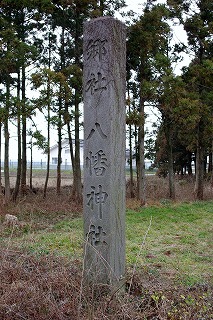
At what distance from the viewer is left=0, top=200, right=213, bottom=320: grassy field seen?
3643mm

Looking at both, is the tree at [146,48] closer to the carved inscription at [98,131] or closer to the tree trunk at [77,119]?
the tree trunk at [77,119]

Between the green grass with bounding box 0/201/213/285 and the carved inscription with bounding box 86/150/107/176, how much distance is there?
80 centimetres

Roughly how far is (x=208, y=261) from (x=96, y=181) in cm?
334

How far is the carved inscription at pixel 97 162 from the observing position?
429 centimetres

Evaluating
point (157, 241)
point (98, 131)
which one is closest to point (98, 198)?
point (98, 131)

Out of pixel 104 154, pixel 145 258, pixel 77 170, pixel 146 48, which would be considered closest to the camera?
pixel 104 154

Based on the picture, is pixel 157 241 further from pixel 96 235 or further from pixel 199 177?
pixel 199 177

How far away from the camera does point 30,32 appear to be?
51.1 ft

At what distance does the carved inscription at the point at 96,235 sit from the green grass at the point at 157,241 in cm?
43

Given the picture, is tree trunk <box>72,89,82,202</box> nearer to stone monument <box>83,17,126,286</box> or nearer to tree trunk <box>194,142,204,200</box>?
tree trunk <box>194,142,204,200</box>

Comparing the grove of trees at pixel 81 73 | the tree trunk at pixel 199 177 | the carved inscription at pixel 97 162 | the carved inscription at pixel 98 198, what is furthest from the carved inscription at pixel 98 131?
the tree trunk at pixel 199 177

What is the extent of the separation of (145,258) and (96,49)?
3.76m

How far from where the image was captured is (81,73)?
47.2 ft

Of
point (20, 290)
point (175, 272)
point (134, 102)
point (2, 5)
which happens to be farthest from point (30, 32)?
point (20, 290)
